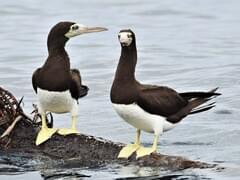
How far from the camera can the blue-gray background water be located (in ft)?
66.1

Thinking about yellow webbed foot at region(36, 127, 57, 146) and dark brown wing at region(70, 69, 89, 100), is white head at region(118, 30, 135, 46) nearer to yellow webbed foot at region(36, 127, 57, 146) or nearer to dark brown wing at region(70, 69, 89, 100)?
dark brown wing at region(70, 69, 89, 100)

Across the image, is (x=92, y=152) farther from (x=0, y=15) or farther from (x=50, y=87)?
(x=0, y=15)

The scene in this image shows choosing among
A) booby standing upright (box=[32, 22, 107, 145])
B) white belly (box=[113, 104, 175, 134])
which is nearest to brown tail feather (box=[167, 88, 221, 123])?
white belly (box=[113, 104, 175, 134])

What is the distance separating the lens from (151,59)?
106 feet

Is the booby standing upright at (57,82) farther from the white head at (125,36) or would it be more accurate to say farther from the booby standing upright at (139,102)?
the white head at (125,36)

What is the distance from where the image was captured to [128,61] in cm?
1614

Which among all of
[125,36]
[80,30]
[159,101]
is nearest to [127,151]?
[159,101]

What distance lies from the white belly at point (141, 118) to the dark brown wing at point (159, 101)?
7cm

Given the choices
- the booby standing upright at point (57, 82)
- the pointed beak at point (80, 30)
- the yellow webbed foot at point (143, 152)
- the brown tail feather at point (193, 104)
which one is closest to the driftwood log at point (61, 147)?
the yellow webbed foot at point (143, 152)

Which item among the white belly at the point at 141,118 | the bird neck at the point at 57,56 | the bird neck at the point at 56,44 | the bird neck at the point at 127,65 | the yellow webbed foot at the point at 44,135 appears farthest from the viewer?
the bird neck at the point at 56,44

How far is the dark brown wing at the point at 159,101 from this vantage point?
15820 millimetres

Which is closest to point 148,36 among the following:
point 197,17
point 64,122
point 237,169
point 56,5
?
point 197,17

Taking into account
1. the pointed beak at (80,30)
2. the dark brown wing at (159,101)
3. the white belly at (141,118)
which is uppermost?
the pointed beak at (80,30)

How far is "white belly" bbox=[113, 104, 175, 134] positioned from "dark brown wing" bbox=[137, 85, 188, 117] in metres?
0.07
